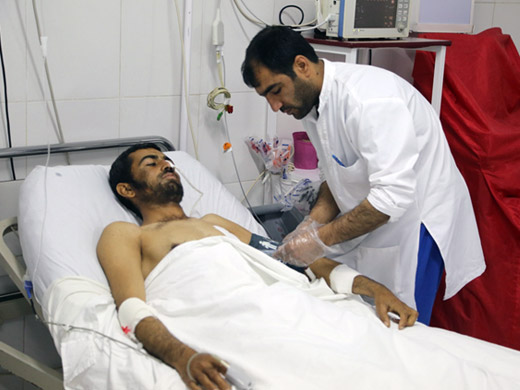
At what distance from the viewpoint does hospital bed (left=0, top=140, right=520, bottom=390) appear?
1.47 metres

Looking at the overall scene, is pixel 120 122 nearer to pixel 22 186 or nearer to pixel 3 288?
pixel 22 186

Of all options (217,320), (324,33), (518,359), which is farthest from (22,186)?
(518,359)

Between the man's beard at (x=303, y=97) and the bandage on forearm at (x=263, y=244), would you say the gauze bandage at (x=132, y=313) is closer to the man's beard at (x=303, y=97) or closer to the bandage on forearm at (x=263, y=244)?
the bandage on forearm at (x=263, y=244)

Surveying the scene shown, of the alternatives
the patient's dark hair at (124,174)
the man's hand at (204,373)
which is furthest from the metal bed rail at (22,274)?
the man's hand at (204,373)

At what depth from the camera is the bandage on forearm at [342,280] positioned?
1911 mm

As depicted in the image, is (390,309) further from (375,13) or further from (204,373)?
(375,13)

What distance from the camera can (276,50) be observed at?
69.6 inches

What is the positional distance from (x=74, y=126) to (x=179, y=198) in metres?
0.55

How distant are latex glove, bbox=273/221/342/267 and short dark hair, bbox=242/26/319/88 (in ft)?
1.56

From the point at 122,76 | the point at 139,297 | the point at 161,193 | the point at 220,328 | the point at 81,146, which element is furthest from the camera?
the point at 122,76

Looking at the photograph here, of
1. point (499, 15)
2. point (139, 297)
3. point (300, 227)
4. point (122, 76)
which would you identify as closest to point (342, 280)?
point (300, 227)

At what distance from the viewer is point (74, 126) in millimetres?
2379

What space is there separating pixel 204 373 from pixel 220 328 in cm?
16

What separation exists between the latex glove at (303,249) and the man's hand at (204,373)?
0.54 meters
